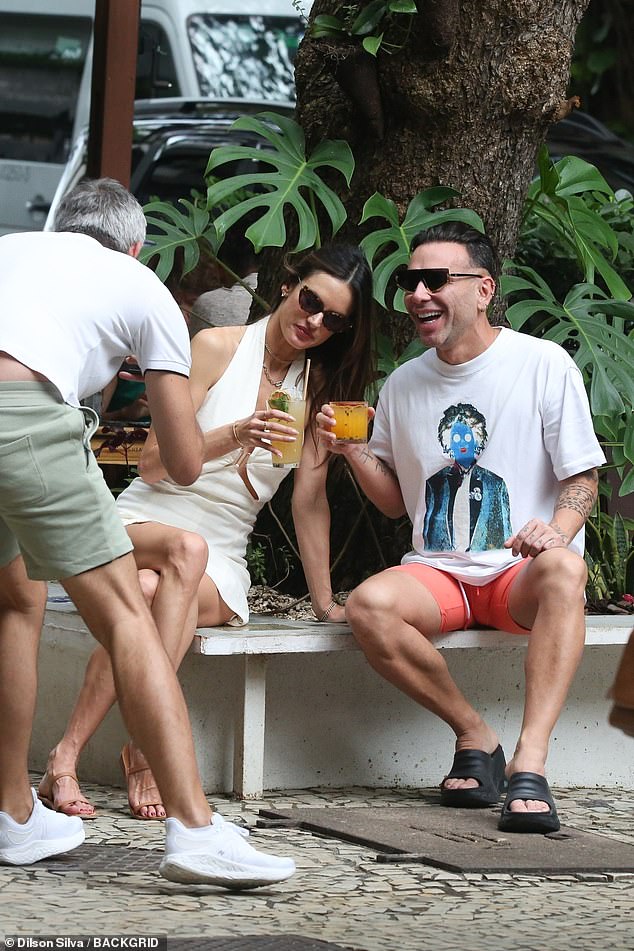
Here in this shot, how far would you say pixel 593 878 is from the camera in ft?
10.7

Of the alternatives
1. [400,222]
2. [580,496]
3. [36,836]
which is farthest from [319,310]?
[36,836]

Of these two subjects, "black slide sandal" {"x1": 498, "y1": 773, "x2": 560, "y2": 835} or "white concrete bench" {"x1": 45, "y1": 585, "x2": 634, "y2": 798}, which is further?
"white concrete bench" {"x1": 45, "y1": 585, "x2": 634, "y2": 798}

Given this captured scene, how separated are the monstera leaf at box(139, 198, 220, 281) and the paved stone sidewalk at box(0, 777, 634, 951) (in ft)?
6.71

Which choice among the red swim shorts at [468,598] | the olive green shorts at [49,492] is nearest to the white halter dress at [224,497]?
the red swim shorts at [468,598]

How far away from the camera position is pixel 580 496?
3.97m

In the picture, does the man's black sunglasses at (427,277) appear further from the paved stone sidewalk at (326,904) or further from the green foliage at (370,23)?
the paved stone sidewalk at (326,904)

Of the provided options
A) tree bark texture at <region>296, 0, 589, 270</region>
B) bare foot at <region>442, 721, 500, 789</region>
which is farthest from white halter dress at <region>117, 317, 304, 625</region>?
tree bark texture at <region>296, 0, 589, 270</region>

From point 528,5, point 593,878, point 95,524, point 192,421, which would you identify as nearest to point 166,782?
point 95,524

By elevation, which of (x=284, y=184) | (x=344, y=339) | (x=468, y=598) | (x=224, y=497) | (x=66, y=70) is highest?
(x=66, y=70)

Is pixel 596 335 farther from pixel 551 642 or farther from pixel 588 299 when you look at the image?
pixel 551 642

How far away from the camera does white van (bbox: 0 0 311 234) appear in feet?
29.0

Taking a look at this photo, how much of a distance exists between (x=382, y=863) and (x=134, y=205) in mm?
1546

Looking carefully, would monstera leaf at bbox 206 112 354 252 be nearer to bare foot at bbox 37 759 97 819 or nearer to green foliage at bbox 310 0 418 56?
green foliage at bbox 310 0 418 56

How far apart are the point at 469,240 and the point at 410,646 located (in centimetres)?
114
